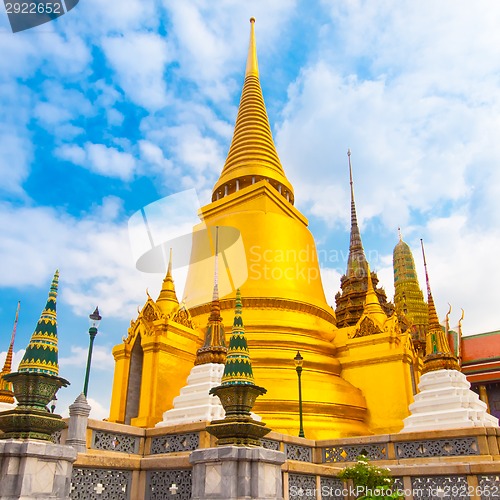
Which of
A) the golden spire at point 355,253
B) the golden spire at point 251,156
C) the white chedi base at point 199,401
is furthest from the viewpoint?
the golden spire at point 355,253

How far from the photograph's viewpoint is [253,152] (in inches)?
956

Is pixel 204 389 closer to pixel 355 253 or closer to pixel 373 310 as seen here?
pixel 373 310

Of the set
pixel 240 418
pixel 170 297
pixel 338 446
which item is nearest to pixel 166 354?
pixel 170 297

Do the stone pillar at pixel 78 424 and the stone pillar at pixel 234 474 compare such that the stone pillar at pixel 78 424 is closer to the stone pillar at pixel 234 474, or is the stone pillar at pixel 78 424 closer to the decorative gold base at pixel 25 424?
the decorative gold base at pixel 25 424

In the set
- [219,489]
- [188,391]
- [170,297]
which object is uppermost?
[170,297]

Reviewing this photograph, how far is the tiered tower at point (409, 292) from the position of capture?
3356 cm

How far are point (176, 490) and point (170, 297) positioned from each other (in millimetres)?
10457

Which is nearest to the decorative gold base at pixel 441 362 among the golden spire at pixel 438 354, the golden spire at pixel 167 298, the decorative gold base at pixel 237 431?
the golden spire at pixel 438 354

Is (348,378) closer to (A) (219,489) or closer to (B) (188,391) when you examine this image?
(B) (188,391)

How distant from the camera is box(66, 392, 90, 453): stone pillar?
28.3 ft

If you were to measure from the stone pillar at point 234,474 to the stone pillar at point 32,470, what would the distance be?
59.9 inches

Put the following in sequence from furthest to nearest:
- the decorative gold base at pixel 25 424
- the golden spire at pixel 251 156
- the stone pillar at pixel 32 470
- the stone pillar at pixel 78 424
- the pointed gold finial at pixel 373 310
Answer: the golden spire at pixel 251 156
the pointed gold finial at pixel 373 310
the stone pillar at pixel 78 424
the decorative gold base at pixel 25 424
the stone pillar at pixel 32 470

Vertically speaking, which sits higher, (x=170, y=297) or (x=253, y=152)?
(x=253, y=152)

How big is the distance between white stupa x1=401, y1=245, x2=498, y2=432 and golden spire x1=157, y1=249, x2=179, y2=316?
826 centimetres
